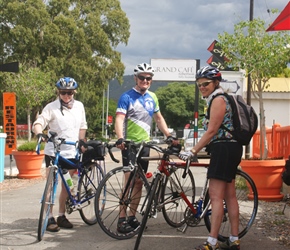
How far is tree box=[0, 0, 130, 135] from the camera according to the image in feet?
141

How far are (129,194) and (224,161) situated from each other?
4.36 ft

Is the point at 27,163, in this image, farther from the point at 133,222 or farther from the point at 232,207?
the point at 232,207

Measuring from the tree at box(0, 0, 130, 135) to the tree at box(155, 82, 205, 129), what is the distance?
180 ft

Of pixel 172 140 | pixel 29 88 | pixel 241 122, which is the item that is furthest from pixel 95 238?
pixel 29 88

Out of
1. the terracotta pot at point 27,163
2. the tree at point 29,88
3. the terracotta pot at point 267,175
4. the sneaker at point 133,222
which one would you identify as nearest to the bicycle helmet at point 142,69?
the sneaker at point 133,222

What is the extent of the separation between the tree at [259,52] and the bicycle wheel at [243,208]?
3.76 meters

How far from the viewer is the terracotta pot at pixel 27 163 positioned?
12539 mm

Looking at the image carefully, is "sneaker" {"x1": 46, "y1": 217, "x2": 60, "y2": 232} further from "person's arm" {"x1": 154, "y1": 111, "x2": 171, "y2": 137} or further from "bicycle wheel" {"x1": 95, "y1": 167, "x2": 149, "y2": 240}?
"person's arm" {"x1": 154, "y1": 111, "x2": 171, "y2": 137}

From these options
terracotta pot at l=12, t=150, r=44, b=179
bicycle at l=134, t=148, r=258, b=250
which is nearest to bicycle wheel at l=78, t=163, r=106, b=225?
bicycle at l=134, t=148, r=258, b=250

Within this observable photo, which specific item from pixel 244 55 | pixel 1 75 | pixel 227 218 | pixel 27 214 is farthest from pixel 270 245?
pixel 1 75

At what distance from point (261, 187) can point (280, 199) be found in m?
0.42

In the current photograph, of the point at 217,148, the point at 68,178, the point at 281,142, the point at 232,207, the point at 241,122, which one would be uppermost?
the point at 241,122

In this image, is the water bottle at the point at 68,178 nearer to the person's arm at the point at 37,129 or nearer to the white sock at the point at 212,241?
the person's arm at the point at 37,129

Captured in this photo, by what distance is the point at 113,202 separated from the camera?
5.77 metres
